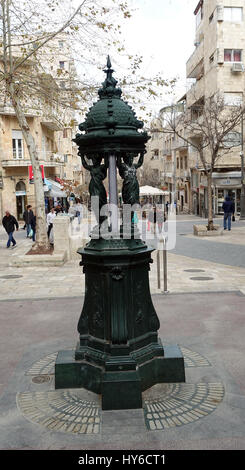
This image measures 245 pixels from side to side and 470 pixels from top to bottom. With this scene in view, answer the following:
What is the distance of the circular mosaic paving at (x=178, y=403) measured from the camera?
4004 mm

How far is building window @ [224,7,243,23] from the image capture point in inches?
1226

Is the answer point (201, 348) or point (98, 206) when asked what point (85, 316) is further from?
point (201, 348)

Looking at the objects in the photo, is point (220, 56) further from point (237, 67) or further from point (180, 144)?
point (180, 144)

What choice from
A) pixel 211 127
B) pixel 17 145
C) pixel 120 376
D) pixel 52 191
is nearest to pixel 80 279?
pixel 120 376

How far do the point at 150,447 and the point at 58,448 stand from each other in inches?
31.1

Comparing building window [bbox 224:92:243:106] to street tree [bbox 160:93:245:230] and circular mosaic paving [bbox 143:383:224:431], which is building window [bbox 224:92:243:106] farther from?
circular mosaic paving [bbox 143:383:224:431]

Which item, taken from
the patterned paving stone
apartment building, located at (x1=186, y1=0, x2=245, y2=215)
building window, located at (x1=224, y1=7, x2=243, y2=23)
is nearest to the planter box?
the patterned paving stone

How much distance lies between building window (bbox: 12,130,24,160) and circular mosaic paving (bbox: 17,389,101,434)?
102 ft

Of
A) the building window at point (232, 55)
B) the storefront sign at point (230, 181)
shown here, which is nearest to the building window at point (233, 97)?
the building window at point (232, 55)

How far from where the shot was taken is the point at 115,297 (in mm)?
4473

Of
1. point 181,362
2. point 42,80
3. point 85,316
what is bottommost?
point 181,362

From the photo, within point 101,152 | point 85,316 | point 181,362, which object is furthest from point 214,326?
point 101,152

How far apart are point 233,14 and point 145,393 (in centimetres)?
3319
